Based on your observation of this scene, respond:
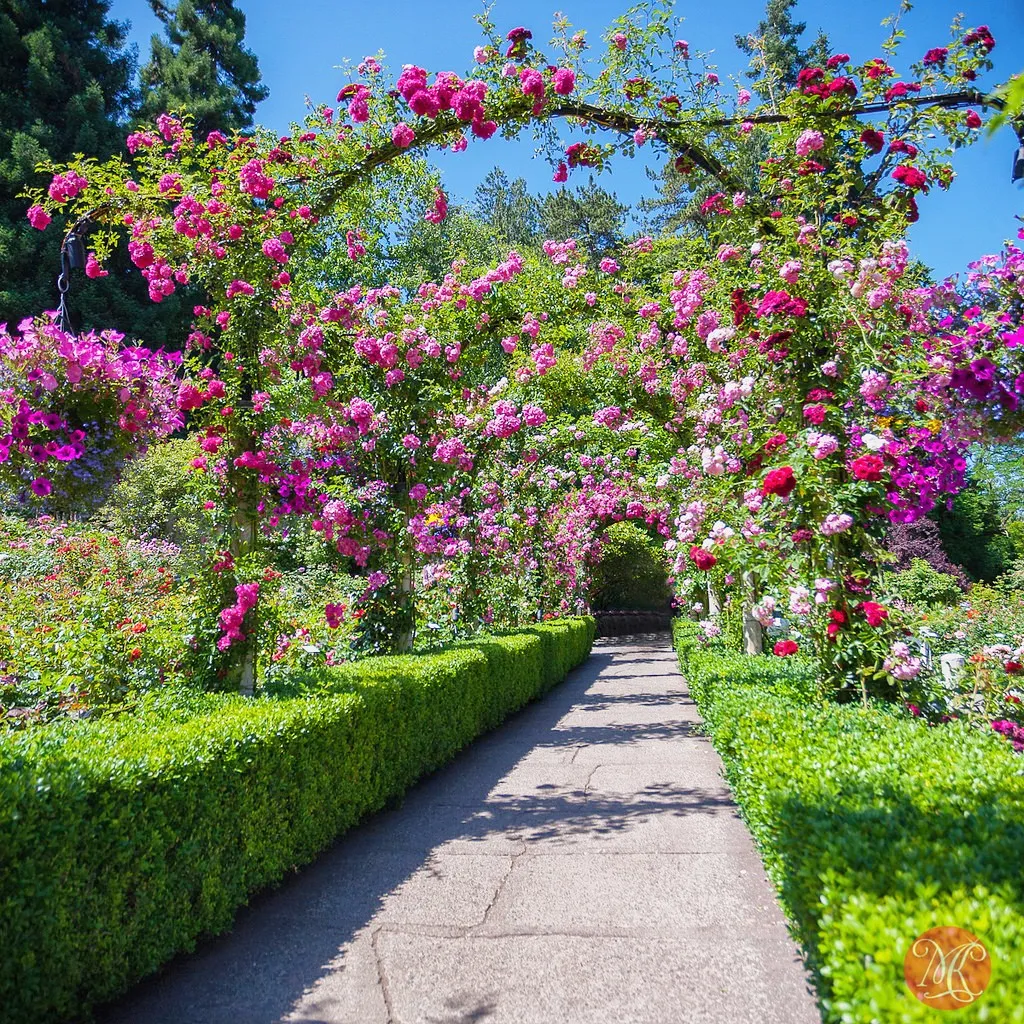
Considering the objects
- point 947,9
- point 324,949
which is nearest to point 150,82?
point 947,9

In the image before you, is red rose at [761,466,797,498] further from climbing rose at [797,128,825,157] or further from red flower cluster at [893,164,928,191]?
climbing rose at [797,128,825,157]

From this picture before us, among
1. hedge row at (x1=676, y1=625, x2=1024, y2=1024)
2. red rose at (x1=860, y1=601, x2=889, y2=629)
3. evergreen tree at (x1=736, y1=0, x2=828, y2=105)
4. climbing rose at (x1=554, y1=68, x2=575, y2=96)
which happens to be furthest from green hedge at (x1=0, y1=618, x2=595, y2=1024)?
evergreen tree at (x1=736, y1=0, x2=828, y2=105)

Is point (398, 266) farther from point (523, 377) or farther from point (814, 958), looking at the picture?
point (814, 958)

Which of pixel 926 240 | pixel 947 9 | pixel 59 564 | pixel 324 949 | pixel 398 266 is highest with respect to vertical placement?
pixel 398 266

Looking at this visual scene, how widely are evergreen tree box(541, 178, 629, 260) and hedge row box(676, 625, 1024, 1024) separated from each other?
28831 millimetres

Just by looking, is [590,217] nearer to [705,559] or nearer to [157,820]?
[705,559]

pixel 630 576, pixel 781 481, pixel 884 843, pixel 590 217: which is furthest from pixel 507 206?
pixel 884 843

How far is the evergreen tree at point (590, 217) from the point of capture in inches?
1187

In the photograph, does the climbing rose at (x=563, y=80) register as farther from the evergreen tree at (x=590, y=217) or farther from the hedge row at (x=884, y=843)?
the evergreen tree at (x=590, y=217)

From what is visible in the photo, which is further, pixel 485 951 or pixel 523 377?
pixel 523 377

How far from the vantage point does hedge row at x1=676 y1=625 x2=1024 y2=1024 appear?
60.9 inches

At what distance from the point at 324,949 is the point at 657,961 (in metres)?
1.41

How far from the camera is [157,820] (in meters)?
2.89

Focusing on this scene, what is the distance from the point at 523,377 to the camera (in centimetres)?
923
